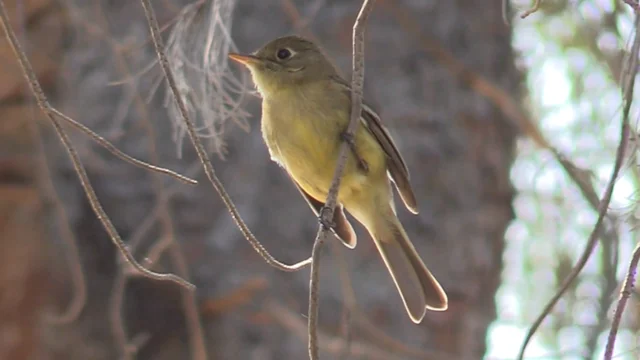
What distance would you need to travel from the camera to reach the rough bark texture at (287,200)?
480 cm

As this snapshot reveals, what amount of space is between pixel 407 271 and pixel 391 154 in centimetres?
46

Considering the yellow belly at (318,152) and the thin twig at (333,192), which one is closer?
the thin twig at (333,192)

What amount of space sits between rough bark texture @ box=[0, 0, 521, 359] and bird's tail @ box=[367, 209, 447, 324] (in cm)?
95

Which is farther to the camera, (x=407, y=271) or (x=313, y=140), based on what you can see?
(x=407, y=271)

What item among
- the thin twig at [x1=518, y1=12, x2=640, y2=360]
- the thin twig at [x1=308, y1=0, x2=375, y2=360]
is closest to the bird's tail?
the thin twig at [x1=308, y1=0, x2=375, y2=360]

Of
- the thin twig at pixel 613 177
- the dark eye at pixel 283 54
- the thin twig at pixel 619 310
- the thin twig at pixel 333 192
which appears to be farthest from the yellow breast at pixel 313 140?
the thin twig at pixel 619 310

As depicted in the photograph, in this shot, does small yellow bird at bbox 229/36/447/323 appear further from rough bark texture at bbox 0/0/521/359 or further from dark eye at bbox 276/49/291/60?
rough bark texture at bbox 0/0/521/359

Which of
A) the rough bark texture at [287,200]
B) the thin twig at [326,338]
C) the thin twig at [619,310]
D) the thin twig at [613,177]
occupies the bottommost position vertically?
the thin twig at [326,338]

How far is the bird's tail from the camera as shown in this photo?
3.46 metres

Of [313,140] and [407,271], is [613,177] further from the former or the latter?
[407,271]

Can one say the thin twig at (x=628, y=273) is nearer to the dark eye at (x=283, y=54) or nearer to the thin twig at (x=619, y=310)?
the thin twig at (x=619, y=310)

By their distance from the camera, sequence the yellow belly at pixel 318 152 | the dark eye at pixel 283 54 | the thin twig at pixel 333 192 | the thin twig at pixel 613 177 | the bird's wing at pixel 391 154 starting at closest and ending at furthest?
1. the thin twig at pixel 613 177
2. the thin twig at pixel 333 192
3. the yellow belly at pixel 318 152
4. the bird's wing at pixel 391 154
5. the dark eye at pixel 283 54

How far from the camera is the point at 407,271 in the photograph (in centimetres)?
371

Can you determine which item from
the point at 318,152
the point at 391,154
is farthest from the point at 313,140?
the point at 391,154
